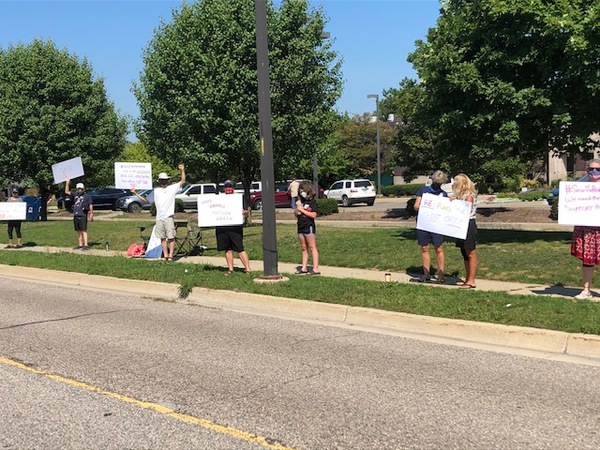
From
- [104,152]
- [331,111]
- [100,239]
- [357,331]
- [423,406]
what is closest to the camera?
[423,406]

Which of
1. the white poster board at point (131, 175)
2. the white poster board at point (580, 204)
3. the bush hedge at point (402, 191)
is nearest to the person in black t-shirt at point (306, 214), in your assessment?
the white poster board at point (580, 204)

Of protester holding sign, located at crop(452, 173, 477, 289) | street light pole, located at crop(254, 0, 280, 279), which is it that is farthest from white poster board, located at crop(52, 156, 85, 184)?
protester holding sign, located at crop(452, 173, 477, 289)

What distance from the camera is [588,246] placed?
8328mm

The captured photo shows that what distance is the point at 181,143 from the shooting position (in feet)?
65.4

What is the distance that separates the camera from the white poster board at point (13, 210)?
17.5m

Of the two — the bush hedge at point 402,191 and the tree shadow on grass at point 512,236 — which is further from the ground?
the bush hedge at point 402,191

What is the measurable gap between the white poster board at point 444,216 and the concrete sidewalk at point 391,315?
34.6 inches

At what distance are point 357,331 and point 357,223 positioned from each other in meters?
13.6

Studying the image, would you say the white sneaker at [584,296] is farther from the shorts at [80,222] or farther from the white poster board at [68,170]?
the white poster board at [68,170]

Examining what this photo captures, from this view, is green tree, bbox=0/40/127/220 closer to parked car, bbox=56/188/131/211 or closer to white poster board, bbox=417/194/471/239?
parked car, bbox=56/188/131/211

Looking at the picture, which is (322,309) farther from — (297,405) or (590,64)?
(590,64)

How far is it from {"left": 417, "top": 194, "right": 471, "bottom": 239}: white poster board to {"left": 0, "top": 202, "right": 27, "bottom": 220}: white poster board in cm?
1228

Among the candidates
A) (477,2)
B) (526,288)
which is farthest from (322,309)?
(477,2)

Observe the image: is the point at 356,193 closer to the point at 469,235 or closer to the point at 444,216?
the point at 444,216
